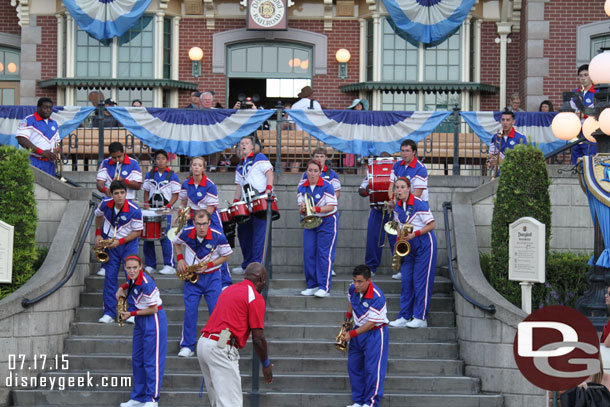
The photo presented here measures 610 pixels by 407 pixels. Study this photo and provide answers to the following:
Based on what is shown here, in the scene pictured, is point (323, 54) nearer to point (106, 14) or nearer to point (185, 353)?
point (106, 14)

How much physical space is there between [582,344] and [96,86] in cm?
1585

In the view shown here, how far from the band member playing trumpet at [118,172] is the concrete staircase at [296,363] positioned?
5.17 ft

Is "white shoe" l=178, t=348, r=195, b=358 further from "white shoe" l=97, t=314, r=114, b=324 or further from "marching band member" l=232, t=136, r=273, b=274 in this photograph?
"marching band member" l=232, t=136, r=273, b=274

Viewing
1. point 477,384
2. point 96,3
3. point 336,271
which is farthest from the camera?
point 96,3

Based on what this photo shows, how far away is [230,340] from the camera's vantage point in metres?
9.34

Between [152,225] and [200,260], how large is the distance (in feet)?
6.78

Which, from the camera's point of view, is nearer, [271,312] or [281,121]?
[271,312]

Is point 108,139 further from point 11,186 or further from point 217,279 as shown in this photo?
point 217,279

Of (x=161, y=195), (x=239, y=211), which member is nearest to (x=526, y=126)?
(x=239, y=211)

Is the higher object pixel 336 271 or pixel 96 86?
pixel 96 86

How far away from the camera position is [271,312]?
13.1m

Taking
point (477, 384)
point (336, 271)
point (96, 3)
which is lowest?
point (477, 384)

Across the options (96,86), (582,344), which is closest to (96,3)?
(96,86)

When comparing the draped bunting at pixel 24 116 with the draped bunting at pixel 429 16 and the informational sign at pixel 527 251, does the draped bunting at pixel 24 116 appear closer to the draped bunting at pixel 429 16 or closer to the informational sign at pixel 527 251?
the draped bunting at pixel 429 16
